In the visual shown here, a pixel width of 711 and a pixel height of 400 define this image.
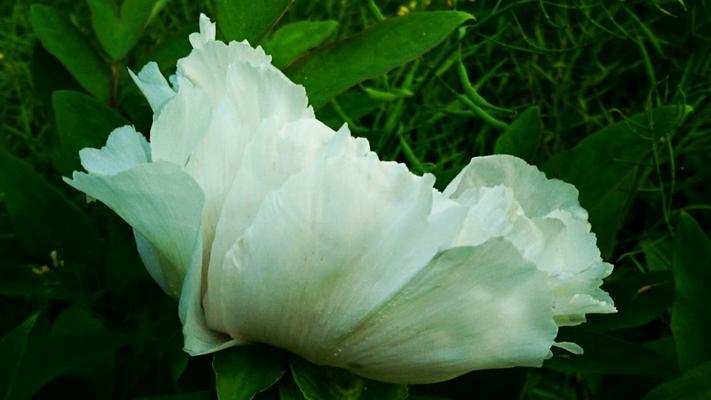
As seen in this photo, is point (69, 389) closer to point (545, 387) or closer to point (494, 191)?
point (494, 191)

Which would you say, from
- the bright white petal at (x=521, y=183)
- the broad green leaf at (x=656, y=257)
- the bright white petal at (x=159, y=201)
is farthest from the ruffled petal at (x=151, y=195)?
the broad green leaf at (x=656, y=257)

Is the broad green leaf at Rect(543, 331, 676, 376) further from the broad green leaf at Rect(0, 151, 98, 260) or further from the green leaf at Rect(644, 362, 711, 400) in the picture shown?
the broad green leaf at Rect(0, 151, 98, 260)

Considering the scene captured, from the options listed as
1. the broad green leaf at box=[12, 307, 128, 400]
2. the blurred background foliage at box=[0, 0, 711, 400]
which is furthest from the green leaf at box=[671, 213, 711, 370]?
the broad green leaf at box=[12, 307, 128, 400]

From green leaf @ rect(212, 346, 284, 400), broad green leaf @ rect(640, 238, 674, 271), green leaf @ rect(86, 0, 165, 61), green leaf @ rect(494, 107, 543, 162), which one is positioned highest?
green leaf @ rect(86, 0, 165, 61)

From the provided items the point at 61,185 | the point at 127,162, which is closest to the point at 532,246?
the point at 127,162

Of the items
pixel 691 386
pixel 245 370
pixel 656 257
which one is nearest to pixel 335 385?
pixel 245 370

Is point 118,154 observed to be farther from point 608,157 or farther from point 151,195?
point 608,157
